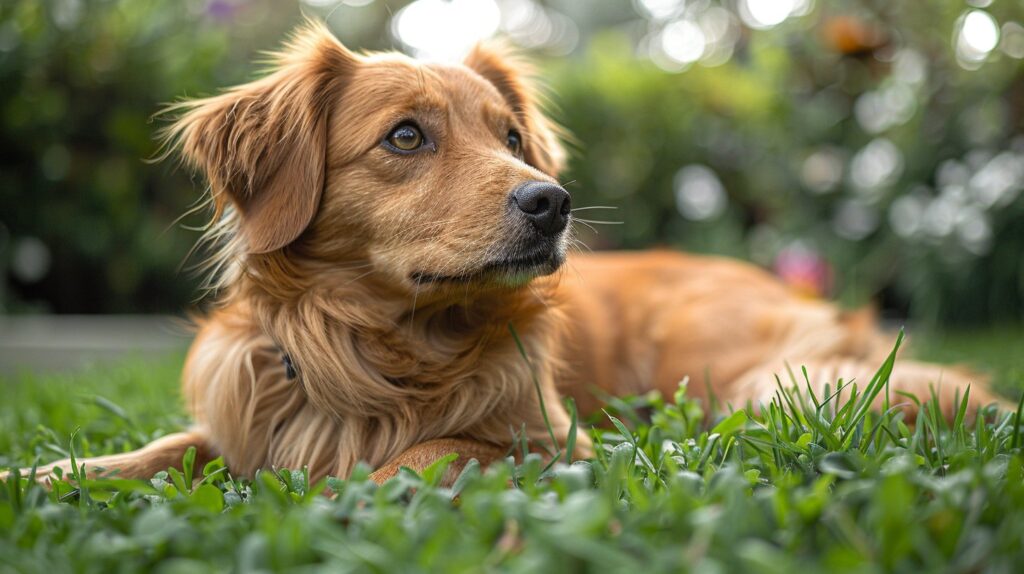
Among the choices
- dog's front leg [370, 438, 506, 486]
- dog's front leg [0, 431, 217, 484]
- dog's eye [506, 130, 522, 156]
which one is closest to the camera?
dog's front leg [370, 438, 506, 486]

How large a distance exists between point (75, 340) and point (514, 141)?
3.77m

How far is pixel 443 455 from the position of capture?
1912 mm

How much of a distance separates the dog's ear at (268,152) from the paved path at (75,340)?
8.85 feet

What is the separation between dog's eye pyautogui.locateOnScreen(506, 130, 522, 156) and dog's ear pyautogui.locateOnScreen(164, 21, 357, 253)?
61 centimetres

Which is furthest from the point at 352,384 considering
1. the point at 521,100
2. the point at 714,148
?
the point at 714,148

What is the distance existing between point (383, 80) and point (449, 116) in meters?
0.23

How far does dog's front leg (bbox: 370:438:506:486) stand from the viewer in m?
1.81

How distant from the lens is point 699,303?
3.36 metres

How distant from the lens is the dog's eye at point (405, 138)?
2.30 metres

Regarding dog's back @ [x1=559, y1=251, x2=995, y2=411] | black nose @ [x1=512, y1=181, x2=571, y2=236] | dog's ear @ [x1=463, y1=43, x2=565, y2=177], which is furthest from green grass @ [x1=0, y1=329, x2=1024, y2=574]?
dog's ear @ [x1=463, y1=43, x2=565, y2=177]

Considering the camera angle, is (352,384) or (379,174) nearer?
(352,384)

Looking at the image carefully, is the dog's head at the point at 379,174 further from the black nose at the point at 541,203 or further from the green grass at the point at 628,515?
the green grass at the point at 628,515

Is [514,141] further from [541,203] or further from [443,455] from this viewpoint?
[443,455]

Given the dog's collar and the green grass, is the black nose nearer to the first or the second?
the green grass
